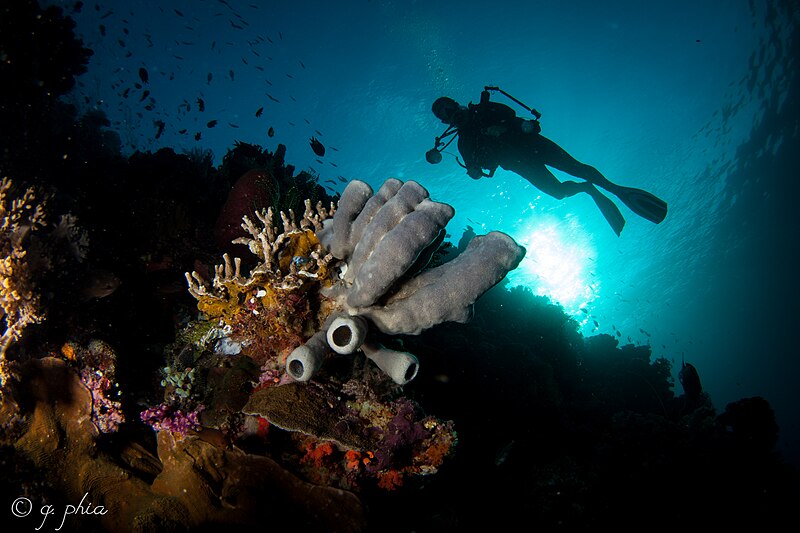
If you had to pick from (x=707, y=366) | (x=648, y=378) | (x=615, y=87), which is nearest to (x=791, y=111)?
(x=615, y=87)

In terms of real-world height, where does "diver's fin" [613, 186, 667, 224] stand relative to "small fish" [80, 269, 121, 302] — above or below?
above

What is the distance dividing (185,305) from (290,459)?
245 cm

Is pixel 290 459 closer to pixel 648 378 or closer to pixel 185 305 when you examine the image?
pixel 185 305

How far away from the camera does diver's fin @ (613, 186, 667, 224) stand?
9.84 metres

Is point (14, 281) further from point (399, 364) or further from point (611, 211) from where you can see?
point (611, 211)

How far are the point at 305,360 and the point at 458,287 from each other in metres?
1.21

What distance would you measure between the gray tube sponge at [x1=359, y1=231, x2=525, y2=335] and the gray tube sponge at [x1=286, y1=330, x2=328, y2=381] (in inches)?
21.6

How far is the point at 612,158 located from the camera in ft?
122

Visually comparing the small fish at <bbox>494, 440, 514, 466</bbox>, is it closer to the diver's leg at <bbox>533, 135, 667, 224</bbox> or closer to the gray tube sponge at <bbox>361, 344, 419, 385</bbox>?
the gray tube sponge at <bbox>361, 344, 419, 385</bbox>

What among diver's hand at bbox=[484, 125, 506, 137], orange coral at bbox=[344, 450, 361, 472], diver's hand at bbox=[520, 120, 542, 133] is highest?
diver's hand at bbox=[520, 120, 542, 133]

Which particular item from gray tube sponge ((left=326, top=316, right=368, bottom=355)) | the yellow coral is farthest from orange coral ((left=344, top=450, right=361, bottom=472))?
the yellow coral

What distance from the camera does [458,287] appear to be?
2.44 meters

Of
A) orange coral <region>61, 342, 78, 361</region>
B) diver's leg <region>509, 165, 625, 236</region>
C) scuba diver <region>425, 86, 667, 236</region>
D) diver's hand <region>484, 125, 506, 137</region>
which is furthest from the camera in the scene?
diver's leg <region>509, 165, 625, 236</region>

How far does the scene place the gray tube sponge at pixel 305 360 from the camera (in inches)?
94.7
